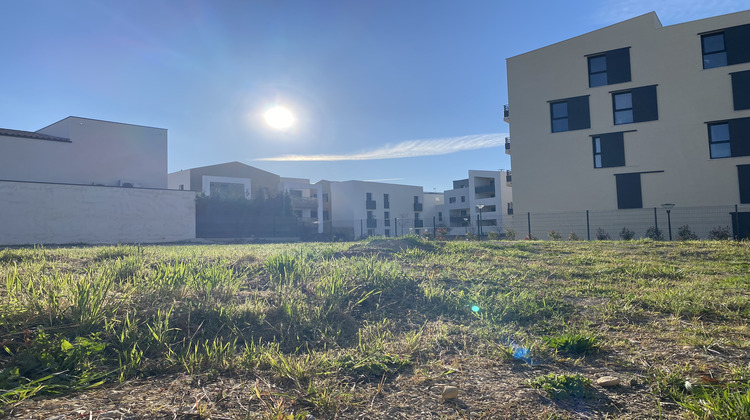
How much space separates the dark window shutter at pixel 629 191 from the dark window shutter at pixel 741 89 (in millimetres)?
4657

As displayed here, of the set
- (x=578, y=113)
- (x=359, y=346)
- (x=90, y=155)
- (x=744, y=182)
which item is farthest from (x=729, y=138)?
(x=90, y=155)

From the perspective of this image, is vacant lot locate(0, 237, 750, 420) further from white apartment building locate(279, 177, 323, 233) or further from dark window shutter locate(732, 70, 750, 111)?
white apartment building locate(279, 177, 323, 233)

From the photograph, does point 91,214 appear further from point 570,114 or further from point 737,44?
point 737,44

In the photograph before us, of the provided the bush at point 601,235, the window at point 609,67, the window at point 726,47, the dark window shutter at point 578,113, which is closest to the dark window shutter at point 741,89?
the window at point 726,47

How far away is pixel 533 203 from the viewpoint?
21906mm

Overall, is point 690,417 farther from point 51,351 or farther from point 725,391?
point 51,351

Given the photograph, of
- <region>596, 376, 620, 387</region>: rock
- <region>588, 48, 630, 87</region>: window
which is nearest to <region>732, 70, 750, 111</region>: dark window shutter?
<region>588, 48, 630, 87</region>: window

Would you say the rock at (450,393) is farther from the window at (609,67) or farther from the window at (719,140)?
the window at (609,67)

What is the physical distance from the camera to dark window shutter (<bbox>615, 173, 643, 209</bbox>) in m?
19.2

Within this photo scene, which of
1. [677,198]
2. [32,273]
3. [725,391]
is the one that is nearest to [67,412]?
[32,273]

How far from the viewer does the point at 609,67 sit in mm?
20188

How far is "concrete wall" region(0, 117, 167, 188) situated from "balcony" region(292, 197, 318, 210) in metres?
14.7

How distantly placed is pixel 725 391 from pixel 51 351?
11.9 feet

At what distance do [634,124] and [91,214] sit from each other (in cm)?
2790
